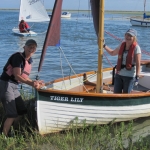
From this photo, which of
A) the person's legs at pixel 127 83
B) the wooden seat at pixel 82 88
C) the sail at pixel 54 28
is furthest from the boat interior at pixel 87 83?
the sail at pixel 54 28

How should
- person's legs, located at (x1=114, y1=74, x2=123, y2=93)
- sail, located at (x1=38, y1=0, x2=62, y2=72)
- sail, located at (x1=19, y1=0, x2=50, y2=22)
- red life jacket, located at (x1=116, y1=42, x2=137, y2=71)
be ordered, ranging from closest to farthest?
sail, located at (x1=38, y1=0, x2=62, y2=72), red life jacket, located at (x1=116, y1=42, x2=137, y2=71), person's legs, located at (x1=114, y1=74, x2=123, y2=93), sail, located at (x1=19, y1=0, x2=50, y2=22)

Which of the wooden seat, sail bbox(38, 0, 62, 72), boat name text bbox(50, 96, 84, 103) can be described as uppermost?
sail bbox(38, 0, 62, 72)

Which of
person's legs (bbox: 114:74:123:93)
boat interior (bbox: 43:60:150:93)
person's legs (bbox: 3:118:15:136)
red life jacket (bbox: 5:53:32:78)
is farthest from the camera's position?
boat interior (bbox: 43:60:150:93)

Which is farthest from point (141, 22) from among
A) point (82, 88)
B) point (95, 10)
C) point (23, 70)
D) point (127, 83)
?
point (23, 70)

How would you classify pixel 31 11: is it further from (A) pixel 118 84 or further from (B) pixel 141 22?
(B) pixel 141 22

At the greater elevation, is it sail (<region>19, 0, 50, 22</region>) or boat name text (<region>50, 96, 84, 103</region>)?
sail (<region>19, 0, 50, 22</region>)

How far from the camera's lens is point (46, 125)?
5828mm

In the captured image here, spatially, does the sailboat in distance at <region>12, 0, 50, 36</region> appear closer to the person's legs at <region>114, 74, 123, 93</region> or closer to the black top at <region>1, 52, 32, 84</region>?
the person's legs at <region>114, 74, 123, 93</region>

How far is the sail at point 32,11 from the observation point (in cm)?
2384

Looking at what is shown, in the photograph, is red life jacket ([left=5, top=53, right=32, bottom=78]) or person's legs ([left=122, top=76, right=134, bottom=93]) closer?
red life jacket ([left=5, top=53, right=32, bottom=78])

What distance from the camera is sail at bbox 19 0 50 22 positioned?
2384cm

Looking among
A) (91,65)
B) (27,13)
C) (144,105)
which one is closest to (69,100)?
(144,105)

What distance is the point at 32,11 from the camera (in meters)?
24.6

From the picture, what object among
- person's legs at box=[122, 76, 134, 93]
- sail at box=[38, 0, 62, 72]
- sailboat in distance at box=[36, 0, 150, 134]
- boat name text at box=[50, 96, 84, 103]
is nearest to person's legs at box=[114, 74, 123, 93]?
person's legs at box=[122, 76, 134, 93]
